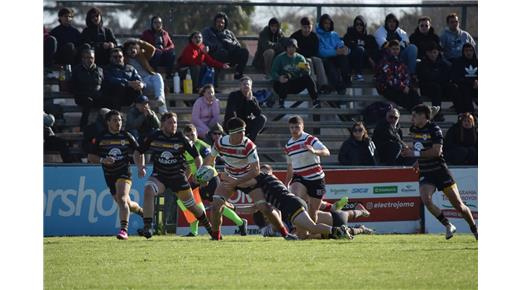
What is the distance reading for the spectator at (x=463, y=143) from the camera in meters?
22.4

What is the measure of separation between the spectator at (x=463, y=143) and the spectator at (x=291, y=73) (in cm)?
299

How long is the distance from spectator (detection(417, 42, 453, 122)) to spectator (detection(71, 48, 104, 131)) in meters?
6.22

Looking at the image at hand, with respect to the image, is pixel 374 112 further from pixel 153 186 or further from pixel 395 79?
pixel 153 186

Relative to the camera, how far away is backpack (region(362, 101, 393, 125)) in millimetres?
23552

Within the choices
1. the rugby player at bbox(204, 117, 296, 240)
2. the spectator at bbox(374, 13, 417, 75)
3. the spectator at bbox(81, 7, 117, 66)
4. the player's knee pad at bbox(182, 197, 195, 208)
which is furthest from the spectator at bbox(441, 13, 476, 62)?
the rugby player at bbox(204, 117, 296, 240)

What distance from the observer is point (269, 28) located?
23.8 meters

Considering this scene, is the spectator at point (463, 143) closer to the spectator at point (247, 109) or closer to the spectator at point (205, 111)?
the spectator at point (247, 109)

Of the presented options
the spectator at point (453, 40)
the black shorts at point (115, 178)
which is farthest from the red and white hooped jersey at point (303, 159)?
the spectator at point (453, 40)

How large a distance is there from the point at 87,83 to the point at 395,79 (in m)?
6.04

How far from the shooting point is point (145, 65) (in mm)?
23094

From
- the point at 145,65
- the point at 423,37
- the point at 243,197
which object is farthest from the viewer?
the point at 423,37

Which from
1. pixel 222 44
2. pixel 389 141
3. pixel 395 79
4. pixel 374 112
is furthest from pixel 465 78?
pixel 222 44

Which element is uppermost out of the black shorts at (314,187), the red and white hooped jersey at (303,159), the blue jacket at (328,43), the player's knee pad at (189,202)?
the blue jacket at (328,43)

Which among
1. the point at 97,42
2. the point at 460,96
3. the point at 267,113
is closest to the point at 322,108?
the point at 267,113
